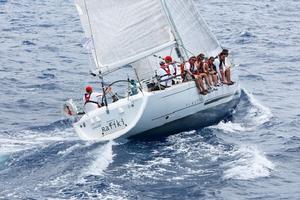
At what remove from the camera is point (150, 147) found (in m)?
25.8

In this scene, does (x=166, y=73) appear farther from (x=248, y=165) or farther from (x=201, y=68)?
(x=248, y=165)

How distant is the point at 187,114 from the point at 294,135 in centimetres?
424

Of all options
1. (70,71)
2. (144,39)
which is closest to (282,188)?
(144,39)

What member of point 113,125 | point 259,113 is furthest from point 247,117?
point 113,125

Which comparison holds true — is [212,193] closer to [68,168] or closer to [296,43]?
[68,168]

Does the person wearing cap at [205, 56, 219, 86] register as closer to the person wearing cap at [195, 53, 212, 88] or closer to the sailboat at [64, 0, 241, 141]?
the person wearing cap at [195, 53, 212, 88]

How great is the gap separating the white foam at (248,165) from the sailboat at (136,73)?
10.4 ft

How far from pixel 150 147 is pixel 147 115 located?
1167mm

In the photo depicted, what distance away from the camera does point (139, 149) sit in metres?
25.5

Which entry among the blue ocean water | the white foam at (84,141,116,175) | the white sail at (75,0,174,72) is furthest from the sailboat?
the white foam at (84,141,116,175)

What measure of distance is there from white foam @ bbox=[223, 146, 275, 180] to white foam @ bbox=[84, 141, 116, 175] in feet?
13.0

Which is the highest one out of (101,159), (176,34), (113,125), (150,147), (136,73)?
(176,34)

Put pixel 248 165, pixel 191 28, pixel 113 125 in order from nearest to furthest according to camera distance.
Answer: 1. pixel 248 165
2. pixel 113 125
3. pixel 191 28

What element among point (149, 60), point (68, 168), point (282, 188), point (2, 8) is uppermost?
point (2, 8)
